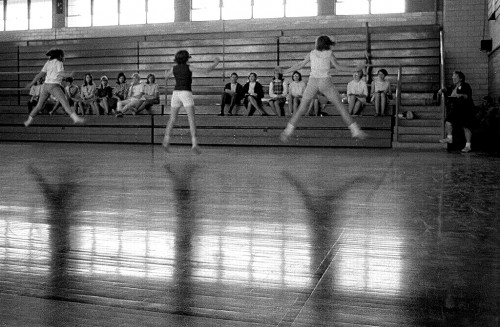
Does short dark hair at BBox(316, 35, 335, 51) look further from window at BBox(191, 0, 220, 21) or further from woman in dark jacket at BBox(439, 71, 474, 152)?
window at BBox(191, 0, 220, 21)

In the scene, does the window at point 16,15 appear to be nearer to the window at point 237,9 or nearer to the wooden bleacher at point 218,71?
the wooden bleacher at point 218,71

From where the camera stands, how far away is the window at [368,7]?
63.7ft

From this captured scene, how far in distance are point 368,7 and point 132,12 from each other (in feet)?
26.9

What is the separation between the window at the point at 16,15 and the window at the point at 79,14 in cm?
194

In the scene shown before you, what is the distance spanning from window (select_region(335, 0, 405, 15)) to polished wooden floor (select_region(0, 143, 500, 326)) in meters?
13.5

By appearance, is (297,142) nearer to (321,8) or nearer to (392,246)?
(321,8)

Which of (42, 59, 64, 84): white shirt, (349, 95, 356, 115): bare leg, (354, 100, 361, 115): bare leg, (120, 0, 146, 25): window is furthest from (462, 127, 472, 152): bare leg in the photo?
(120, 0, 146, 25): window

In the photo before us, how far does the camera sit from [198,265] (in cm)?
314

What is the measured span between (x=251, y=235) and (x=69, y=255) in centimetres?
111

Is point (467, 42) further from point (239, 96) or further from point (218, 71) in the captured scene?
point (218, 71)

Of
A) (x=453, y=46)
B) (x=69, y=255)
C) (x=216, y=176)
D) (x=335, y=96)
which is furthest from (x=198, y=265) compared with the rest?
(x=453, y=46)

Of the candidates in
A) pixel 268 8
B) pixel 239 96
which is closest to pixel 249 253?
pixel 239 96

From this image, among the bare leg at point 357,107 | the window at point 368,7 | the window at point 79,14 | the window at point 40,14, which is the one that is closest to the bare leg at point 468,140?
the bare leg at point 357,107

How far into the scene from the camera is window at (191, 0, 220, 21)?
69.4 ft
